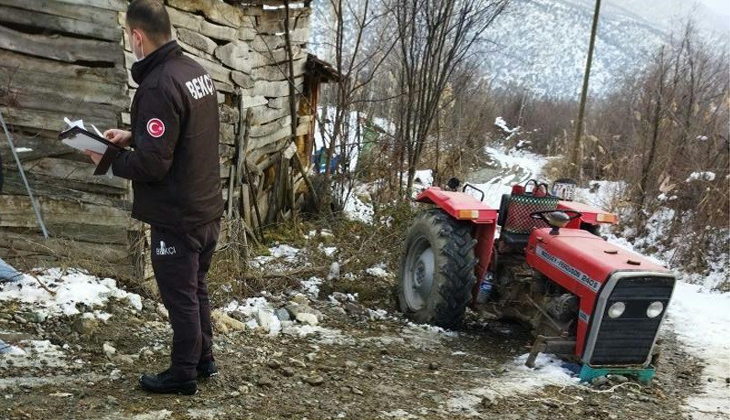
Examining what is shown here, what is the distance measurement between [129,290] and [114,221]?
0.66 m

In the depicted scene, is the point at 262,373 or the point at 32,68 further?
the point at 32,68

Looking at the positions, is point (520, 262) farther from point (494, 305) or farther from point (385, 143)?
point (385, 143)

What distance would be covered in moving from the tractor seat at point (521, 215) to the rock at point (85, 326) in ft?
11.0

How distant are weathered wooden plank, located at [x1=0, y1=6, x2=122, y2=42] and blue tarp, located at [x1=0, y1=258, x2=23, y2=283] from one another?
1897 millimetres

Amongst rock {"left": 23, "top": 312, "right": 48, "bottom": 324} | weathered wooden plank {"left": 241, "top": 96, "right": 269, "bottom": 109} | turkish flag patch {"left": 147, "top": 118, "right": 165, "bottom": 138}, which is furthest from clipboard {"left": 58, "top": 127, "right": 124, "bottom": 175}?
weathered wooden plank {"left": 241, "top": 96, "right": 269, "bottom": 109}

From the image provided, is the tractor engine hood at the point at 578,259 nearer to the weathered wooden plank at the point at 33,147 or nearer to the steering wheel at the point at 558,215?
the steering wheel at the point at 558,215

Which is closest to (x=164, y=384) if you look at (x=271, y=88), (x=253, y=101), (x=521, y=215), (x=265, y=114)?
(x=521, y=215)

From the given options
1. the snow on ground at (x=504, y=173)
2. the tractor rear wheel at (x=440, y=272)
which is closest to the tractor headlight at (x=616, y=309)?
the tractor rear wheel at (x=440, y=272)

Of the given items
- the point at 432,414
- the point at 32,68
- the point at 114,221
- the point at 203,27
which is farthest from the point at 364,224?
the point at 432,414

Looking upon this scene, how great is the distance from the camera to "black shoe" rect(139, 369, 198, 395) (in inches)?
141

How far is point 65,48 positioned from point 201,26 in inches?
64.5

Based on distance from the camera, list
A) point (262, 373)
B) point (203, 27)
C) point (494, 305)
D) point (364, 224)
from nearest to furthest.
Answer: point (262, 373), point (494, 305), point (203, 27), point (364, 224)

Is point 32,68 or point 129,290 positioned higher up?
point 32,68

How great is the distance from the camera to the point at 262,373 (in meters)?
4.13
